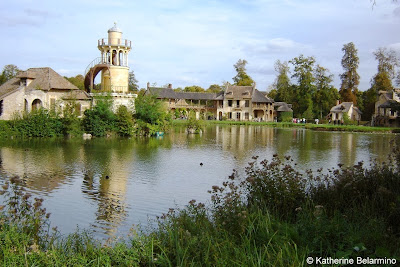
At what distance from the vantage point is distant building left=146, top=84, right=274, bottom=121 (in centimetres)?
7594

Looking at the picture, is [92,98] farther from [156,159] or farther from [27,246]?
[27,246]

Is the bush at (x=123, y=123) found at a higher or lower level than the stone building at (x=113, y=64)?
lower

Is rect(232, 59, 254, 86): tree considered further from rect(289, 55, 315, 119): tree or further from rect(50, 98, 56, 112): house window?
rect(50, 98, 56, 112): house window

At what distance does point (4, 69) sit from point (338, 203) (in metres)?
61.4

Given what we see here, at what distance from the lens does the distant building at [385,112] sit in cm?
6162

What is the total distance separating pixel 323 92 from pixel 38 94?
172 feet

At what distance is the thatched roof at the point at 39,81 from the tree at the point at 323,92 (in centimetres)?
4869

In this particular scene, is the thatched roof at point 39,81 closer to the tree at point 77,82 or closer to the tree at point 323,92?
the tree at point 77,82

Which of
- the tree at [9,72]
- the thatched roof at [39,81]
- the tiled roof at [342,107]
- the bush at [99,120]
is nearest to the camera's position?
the bush at [99,120]

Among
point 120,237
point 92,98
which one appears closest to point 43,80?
point 92,98

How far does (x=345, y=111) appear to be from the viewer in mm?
67938

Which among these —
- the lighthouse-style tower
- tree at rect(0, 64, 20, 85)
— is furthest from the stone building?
tree at rect(0, 64, 20, 85)

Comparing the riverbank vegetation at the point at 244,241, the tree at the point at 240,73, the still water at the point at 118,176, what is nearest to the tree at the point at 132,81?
the tree at the point at 240,73

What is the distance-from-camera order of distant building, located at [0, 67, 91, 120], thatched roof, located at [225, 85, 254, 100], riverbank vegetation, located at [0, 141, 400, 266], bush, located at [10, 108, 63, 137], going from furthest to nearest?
thatched roof, located at [225, 85, 254, 100], distant building, located at [0, 67, 91, 120], bush, located at [10, 108, 63, 137], riverbank vegetation, located at [0, 141, 400, 266]
